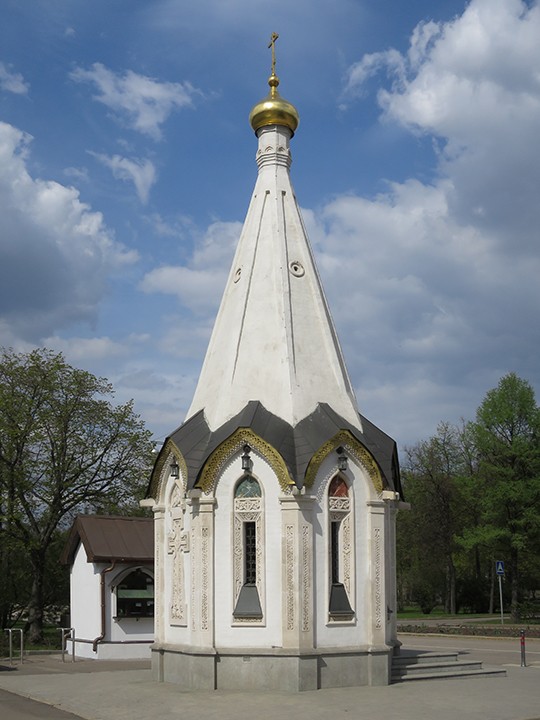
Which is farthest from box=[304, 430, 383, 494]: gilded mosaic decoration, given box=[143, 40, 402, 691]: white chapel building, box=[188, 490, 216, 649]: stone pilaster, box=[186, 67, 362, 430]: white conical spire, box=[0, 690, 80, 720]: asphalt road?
box=[0, 690, 80, 720]: asphalt road

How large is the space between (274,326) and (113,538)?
9515mm

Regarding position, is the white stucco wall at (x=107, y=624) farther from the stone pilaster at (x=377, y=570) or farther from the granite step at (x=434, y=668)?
the stone pilaster at (x=377, y=570)

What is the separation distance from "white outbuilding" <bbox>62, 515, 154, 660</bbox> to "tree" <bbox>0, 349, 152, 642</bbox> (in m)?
4.99

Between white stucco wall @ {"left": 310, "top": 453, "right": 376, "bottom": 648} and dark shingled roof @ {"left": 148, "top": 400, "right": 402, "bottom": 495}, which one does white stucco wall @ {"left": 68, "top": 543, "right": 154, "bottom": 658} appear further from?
white stucco wall @ {"left": 310, "top": 453, "right": 376, "bottom": 648}

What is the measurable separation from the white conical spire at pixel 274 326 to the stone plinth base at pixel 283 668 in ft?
13.9

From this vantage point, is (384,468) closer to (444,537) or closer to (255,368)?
(255,368)

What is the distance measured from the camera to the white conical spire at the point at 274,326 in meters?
16.8

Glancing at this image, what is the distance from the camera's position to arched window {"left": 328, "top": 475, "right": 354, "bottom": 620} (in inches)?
612

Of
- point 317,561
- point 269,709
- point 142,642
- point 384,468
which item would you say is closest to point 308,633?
point 317,561

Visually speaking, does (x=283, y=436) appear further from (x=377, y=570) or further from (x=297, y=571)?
(x=377, y=570)

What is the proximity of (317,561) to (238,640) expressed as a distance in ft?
6.56

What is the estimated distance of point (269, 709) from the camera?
12875 millimetres

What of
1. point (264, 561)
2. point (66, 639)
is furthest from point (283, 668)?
point (66, 639)

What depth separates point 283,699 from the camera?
13.8 meters
